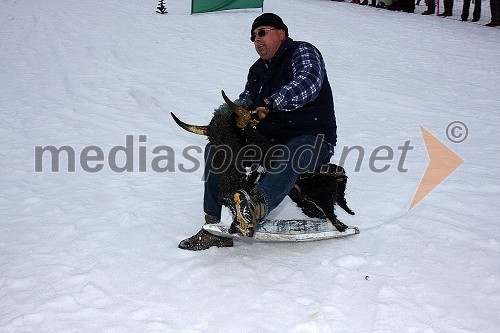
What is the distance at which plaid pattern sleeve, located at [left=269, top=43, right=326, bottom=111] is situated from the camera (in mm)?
3373

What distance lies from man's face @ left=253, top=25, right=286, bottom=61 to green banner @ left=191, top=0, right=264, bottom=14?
36.8ft

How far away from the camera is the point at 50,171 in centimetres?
528

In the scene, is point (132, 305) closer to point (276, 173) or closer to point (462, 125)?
point (276, 173)

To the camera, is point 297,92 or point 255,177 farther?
point 255,177

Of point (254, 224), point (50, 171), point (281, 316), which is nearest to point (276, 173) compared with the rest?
point (254, 224)

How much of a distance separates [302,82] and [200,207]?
67.9 inches

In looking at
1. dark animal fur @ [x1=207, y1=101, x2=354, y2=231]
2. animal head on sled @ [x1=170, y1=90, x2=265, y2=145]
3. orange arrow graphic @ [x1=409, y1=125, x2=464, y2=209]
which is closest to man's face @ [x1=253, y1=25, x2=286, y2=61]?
dark animal fur @ [x1=207, y1=101, x2=354, y2=231]

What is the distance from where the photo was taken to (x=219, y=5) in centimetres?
1475
